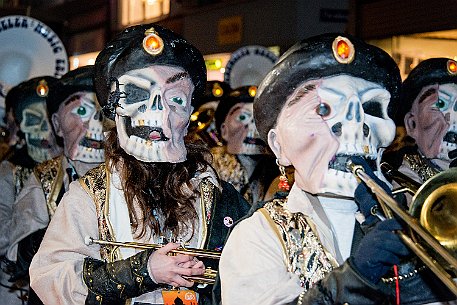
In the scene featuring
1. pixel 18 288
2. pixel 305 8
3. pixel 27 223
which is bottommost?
pixel 18 288

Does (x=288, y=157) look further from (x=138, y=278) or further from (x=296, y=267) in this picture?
(x=138, y=278)

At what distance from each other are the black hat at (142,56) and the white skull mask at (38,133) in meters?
3.40

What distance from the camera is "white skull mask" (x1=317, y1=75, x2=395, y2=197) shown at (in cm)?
369

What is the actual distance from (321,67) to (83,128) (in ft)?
11.5

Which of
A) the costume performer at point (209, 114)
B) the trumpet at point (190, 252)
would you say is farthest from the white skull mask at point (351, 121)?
the costume performer at point (209, 114)

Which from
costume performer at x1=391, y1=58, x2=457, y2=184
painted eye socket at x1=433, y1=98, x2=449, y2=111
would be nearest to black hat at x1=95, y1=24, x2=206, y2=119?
costume performer at x1=391, y1=58, x2=457, y2=184

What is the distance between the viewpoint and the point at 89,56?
2462cm

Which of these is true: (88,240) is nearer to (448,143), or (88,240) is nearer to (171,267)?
(171,267)

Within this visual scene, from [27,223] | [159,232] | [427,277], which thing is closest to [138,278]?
[159,232]

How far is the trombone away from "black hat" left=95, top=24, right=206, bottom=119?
1742 mm

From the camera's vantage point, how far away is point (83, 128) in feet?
23.1

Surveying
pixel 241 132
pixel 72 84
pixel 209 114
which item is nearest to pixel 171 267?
pixel 72 84

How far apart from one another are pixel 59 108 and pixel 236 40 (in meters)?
11.5

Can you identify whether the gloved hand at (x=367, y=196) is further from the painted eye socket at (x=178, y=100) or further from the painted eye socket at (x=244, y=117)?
the painted eye socket at (x=244, y=117)
